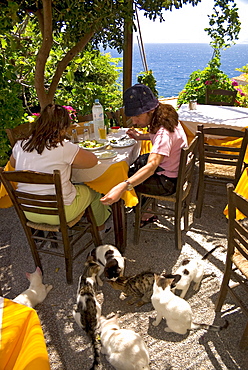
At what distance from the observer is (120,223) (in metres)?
2.67

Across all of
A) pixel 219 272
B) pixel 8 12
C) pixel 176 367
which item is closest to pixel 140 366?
pixel 176 367

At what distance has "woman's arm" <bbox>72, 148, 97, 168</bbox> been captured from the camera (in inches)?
85.8

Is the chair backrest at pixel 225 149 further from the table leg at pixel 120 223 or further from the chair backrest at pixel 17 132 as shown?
the chair backrest at pixel 17 132

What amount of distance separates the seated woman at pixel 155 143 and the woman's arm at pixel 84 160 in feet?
0.92

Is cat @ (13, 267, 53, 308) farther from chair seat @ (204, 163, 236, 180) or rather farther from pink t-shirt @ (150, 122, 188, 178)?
chair seat @ (204, 163, 236, 180)

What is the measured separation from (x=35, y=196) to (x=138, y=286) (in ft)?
3.29

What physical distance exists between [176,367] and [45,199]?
4.53 ft

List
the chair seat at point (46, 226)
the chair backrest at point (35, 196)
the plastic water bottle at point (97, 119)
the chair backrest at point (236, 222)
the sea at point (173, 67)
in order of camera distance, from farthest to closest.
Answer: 1. the sea at point (173, 67)
2. the plastic water bottle at point (97, 119)
3. the chair seat at point (46, 226)
4. the chair backrest at point (35, 196)
5. the chair backrest at point (236, 222)

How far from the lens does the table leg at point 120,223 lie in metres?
2.60

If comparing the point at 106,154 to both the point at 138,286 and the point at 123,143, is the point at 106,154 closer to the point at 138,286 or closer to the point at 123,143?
the point at 123,143

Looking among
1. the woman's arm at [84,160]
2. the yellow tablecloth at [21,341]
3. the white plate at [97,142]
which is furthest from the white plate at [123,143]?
the yellow tablecloth at [21,341]

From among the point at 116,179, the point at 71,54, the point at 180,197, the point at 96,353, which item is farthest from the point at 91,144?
the point at 96,353

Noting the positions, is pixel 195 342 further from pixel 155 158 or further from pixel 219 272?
pixel 155 158

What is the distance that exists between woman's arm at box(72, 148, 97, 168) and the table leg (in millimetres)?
475
